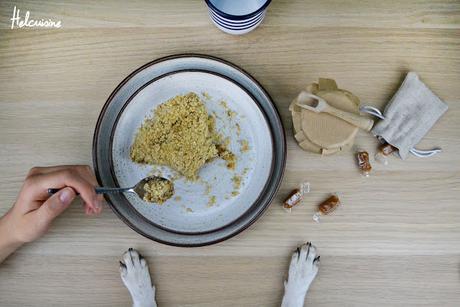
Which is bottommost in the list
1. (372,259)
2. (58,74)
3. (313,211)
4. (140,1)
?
(372,259)

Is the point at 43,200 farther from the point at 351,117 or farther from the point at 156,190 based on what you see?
the point at 351,117

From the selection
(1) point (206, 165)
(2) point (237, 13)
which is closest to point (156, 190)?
(1) point (206, 165)

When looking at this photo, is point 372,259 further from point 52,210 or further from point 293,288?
point 52,210

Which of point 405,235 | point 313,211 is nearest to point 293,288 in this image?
point 313,211

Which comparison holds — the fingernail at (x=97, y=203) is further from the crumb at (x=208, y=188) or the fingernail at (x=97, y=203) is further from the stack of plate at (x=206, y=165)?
the crumb at (x=208, y=188)

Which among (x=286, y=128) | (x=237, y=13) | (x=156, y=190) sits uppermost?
(x=237, y=13)

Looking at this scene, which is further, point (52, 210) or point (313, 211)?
point (313, 211)

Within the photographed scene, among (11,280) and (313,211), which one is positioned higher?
(313,211)

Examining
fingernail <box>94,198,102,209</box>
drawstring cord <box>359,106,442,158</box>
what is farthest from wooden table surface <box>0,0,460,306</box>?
fingernail <box>94,198,102,209</box>
